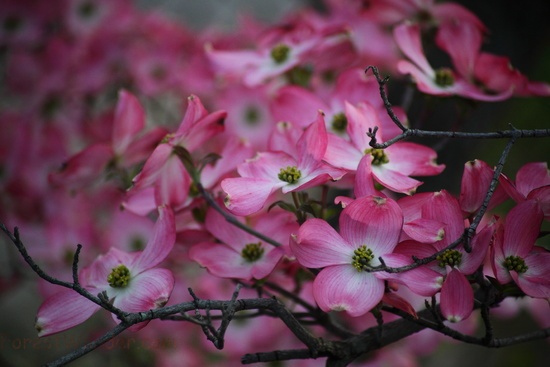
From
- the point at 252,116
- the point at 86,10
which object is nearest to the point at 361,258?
the point at 252,116

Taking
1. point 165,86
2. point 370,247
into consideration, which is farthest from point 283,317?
point 165,86

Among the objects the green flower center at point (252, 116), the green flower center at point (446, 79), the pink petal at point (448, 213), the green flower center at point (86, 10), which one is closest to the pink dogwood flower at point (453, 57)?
the green flower center at point (446, 79)

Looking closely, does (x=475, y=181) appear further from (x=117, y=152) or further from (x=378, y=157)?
(x=117, y=152)

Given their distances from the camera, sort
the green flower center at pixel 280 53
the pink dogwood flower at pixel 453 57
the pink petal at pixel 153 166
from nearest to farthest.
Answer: the pink petal at pixel 153 166, the pink dogwood flower at pixel 453 57, the green flower center at pixel 280 53

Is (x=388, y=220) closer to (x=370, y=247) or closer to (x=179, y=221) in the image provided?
(x=370, y=247)

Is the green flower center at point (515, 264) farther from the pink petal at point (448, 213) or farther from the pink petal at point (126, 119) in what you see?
the pink petal at point (126, 119)

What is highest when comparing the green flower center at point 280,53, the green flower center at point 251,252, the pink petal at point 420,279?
the green flower center at point 280,53

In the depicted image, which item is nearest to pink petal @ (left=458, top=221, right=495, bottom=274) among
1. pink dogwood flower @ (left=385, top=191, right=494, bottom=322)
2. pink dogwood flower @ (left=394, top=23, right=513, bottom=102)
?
pink dogwood flower @ (left=385, top=191, right=494, bottom=322)

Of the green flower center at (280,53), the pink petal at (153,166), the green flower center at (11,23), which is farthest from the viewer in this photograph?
the green flower center at (11,23)
